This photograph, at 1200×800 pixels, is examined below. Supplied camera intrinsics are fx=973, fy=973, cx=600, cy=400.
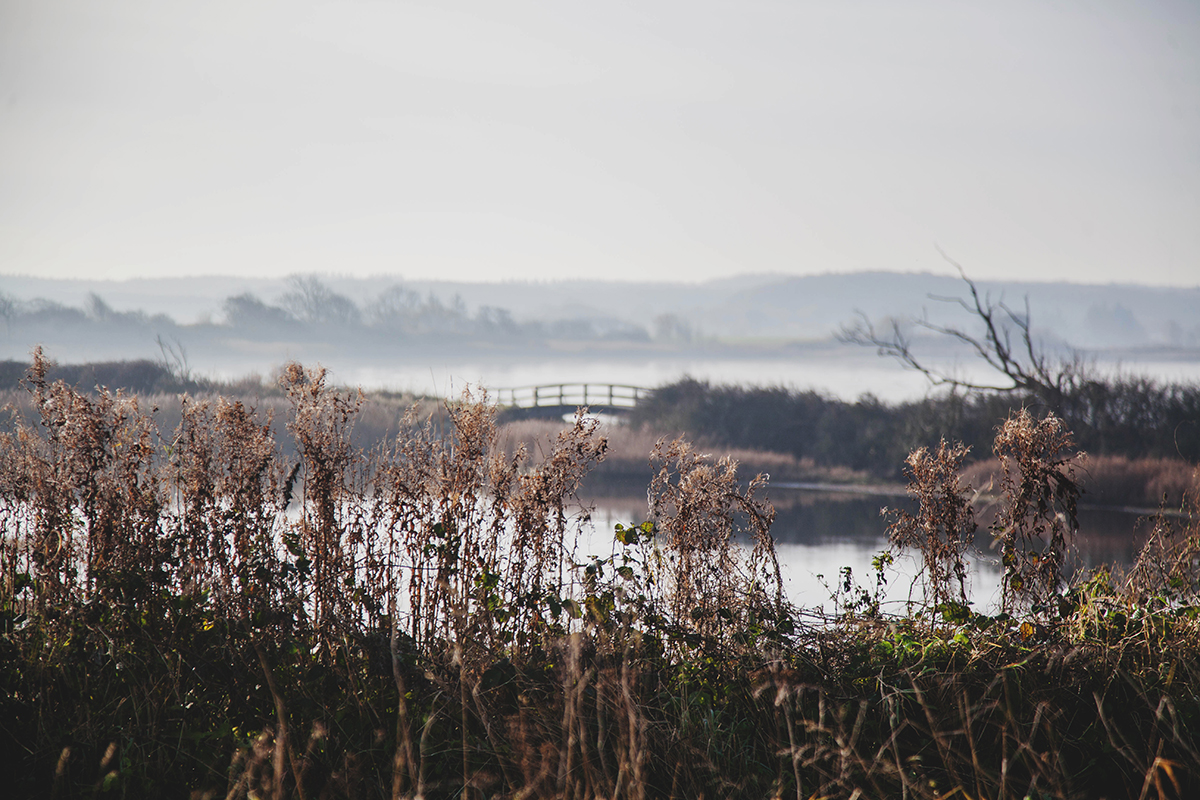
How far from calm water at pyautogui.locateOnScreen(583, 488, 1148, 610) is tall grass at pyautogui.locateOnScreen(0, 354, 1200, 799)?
605cm

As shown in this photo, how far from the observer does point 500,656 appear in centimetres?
446

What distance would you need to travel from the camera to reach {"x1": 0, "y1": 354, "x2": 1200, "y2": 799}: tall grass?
366 centimetres

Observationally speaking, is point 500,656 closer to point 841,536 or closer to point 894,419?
point 841,536

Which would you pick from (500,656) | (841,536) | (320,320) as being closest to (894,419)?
(841,536)

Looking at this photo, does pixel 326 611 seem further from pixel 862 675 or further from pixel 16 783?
pixel 862 675

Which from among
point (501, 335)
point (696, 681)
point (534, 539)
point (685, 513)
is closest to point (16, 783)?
point (534, 539)

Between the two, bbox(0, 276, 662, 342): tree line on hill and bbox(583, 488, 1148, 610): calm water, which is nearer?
bbox(583, 488, 1148, 610): calm water

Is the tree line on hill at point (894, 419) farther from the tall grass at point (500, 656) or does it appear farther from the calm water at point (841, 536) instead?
the tall grass at point (500, 656)

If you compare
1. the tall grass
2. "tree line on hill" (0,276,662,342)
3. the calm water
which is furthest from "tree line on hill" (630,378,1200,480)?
"tree line on hill" (0,276,662,342)

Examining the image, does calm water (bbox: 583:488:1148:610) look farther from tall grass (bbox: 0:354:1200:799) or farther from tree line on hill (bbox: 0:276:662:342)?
tree line on hill (bbox: 0:276:662:342)

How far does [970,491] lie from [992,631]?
4.56 feet

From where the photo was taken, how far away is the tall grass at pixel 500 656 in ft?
12.0

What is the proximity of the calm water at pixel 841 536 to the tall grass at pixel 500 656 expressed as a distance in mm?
6051

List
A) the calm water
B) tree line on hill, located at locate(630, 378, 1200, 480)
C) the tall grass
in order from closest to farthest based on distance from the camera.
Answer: the tall grass
the calm water
tree line on hill, located at locate(630, 378, 1200, 480)
